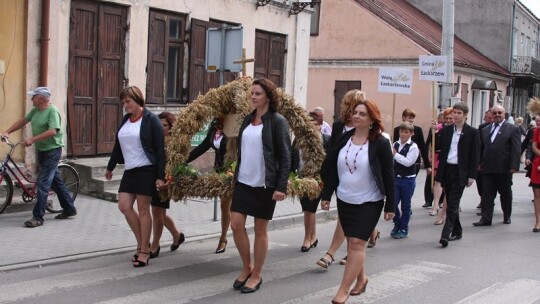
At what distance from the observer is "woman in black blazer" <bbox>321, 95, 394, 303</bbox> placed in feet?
19.7

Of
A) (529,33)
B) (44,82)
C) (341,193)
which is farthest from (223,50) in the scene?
(529,33)

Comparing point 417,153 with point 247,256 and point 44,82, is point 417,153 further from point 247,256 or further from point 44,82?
point 44,82

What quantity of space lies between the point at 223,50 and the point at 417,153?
341 cm

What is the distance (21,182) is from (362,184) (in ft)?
18.9

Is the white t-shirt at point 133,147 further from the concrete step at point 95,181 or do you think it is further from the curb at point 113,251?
the concrete step at point 95,181

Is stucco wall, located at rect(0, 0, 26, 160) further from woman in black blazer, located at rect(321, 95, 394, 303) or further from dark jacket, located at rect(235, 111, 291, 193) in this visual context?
woman in black blazer, located at rect(321, 95, 394, 303)

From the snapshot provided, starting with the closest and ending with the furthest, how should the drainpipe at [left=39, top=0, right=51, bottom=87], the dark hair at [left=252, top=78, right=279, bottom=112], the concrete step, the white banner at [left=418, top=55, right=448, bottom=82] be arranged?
the dark hair at [left=252, top=78, right=279, bottom=112] → the drainpipe at [left=39, top=0, right=51, bottom=87] → the concrete step → the white banner at [left=418, top=55, right=448, bottom=82]

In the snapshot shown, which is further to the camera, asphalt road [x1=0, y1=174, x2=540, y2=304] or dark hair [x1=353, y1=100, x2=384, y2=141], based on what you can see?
asphalt road [x1=0, y1=174, x2=540, y2=304]

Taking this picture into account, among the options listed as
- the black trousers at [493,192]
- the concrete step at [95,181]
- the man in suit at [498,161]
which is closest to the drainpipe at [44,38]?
the concrete step at [95,181]

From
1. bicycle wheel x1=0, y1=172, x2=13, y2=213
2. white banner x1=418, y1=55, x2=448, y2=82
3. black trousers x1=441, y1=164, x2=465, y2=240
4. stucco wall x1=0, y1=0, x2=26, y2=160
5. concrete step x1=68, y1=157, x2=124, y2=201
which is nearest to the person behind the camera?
black trousers x1=441, y1=164, x2=465, y2=240

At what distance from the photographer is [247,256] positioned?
673 centimetres

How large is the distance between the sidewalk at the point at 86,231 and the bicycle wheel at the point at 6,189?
18cm

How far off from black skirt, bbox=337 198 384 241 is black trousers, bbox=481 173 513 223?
5616 millimetres

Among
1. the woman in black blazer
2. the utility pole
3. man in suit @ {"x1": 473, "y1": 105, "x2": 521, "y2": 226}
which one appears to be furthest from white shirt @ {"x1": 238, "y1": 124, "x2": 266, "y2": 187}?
the utility pole
